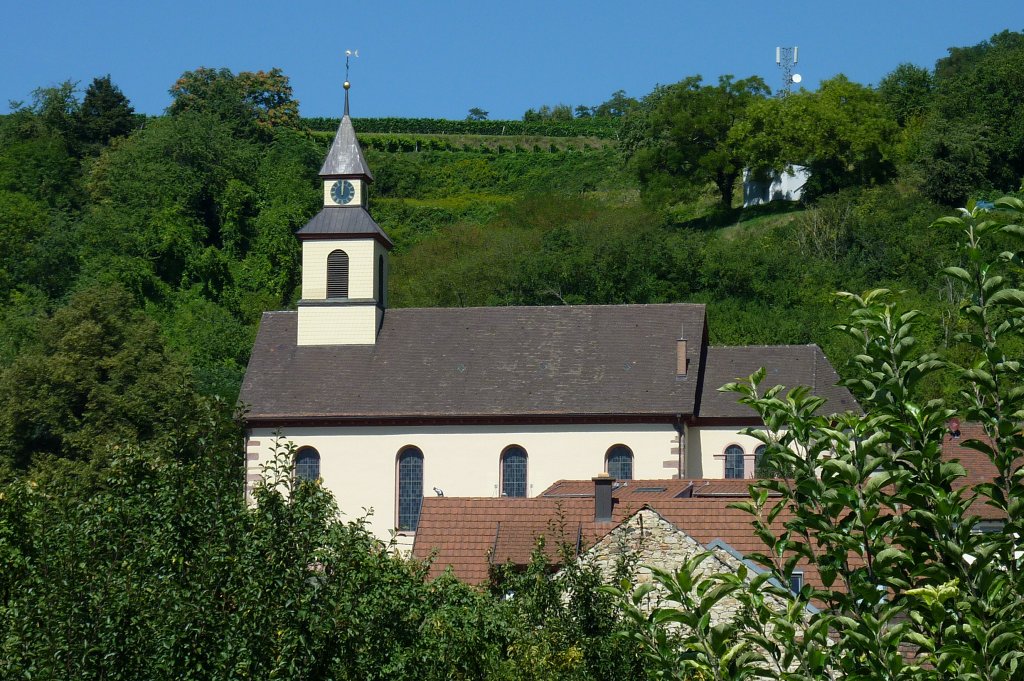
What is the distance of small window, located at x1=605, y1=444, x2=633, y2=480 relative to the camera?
1489 inches

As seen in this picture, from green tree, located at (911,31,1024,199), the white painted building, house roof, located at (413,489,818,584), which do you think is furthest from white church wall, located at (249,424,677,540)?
the white painted building

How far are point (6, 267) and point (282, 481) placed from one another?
50086mm

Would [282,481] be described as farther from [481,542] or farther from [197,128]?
[197,128]

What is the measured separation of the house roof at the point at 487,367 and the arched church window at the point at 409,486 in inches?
42.4

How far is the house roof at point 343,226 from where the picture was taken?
134ft

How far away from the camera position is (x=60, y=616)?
1446cm

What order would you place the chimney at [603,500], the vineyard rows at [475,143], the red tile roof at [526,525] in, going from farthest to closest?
the vineyard rows at [475,143] < the chimney at [603,500] < the red tile roof at [526,525]

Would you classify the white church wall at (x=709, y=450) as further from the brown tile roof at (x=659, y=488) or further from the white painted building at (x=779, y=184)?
the white painted building at (x=779, y=184)

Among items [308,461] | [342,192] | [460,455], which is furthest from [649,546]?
[342,192]

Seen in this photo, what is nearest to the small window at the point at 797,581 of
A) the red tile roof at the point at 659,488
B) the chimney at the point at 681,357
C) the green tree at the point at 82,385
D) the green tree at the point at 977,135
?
the red tile roof at the point at 659,488

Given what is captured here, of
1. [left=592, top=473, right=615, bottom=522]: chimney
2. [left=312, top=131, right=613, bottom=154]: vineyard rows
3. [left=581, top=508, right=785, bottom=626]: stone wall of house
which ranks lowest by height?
[left=581, top=508, right=785, bottom=626]: stone wall of house

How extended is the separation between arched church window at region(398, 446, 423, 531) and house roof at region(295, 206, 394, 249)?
240 inches

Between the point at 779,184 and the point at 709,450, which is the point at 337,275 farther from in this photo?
the point at 779,184

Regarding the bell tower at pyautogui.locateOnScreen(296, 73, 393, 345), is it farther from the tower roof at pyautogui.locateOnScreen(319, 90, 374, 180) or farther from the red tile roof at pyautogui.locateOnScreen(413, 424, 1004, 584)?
the red tile roof at pyautogui.locateOnScreen(413, 424, 1004, 584)
